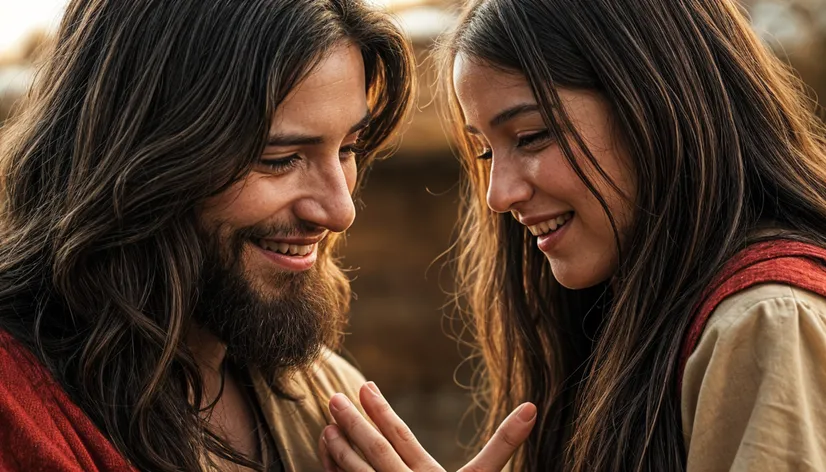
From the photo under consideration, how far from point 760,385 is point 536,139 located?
0.82m

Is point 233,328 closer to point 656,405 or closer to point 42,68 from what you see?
point 42,68

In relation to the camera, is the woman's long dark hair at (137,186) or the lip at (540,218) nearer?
→ the woman's long dark hair at (137,186)

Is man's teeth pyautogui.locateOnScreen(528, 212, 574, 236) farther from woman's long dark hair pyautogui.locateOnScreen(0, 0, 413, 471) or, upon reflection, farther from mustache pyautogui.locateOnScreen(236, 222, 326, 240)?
woman's long dark hair pyautogui.locateOnScreen(0, 0, 413, 471)

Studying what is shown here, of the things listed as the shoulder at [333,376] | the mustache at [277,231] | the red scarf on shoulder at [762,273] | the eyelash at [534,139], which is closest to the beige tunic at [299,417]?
the shoulder at [333,376]

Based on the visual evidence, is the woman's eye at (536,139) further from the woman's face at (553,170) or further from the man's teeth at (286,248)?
the man's teeth at (286,248)

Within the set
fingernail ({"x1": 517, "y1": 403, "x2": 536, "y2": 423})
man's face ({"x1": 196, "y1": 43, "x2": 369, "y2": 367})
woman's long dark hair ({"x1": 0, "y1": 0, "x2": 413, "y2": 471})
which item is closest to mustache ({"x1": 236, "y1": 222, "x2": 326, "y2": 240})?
man's face ({"x1": 196, "y1": 43, "x2": 369, "y2": 367})

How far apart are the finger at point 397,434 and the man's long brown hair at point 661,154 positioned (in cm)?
36

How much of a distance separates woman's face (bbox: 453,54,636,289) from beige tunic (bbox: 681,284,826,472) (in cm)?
46

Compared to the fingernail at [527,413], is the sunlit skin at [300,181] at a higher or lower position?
higher

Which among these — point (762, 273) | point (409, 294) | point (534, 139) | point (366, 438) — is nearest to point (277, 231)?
point (366, 438)

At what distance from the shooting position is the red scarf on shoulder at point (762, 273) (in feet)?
6.68

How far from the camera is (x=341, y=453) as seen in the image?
8.45 ft

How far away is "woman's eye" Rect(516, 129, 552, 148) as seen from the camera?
2445 mm

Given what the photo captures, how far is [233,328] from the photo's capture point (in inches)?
102
